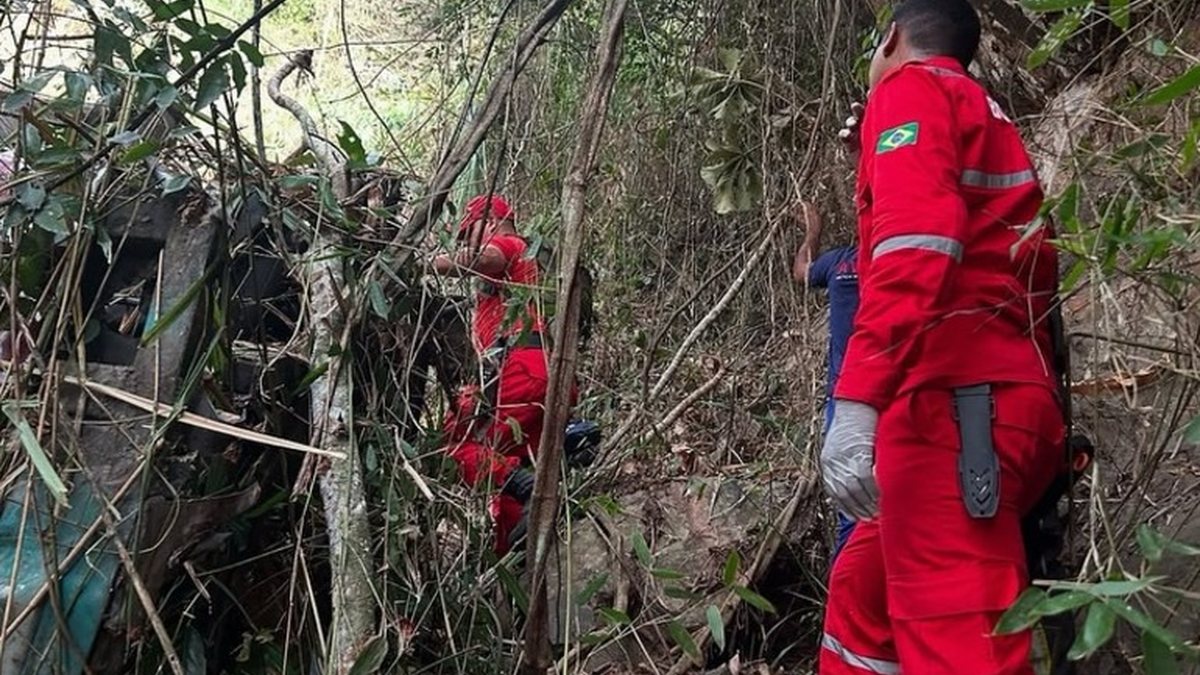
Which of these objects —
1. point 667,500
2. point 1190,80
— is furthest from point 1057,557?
point 667,500

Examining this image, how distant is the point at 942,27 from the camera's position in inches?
90.0

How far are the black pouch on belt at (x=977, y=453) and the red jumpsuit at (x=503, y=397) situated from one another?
0.97 m

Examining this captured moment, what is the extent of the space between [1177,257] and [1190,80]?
2.49 ft

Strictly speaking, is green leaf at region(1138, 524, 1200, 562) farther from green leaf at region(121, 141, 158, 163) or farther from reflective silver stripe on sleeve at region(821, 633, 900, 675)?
green leaf at region(121, 141, 158, 163)

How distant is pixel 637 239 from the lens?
17.4 ft

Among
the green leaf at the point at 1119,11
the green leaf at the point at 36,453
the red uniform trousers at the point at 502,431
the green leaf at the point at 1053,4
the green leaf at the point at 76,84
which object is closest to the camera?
the green leaf at the point at 1053,4

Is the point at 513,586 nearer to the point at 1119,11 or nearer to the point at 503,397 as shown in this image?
the point at 503,397

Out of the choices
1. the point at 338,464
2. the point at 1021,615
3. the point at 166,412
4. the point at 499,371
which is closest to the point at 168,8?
the point at 166,412

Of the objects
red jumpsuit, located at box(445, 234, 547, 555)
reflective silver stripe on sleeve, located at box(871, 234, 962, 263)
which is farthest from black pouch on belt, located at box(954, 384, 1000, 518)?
red jumpsuit, located at box(445, 234, 547, 555)

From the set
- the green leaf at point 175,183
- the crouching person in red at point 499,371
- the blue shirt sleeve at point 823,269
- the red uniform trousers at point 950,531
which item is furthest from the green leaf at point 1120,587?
the green leaf at point 175,183

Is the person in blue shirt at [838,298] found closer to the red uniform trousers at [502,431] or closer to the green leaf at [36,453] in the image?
the red uniform trousers at [502,431]

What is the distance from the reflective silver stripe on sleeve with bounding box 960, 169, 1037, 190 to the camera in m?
2.11

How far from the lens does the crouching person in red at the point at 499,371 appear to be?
8.78 ft

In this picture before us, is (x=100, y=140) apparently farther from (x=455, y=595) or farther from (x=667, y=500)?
(x=667, y=500)
